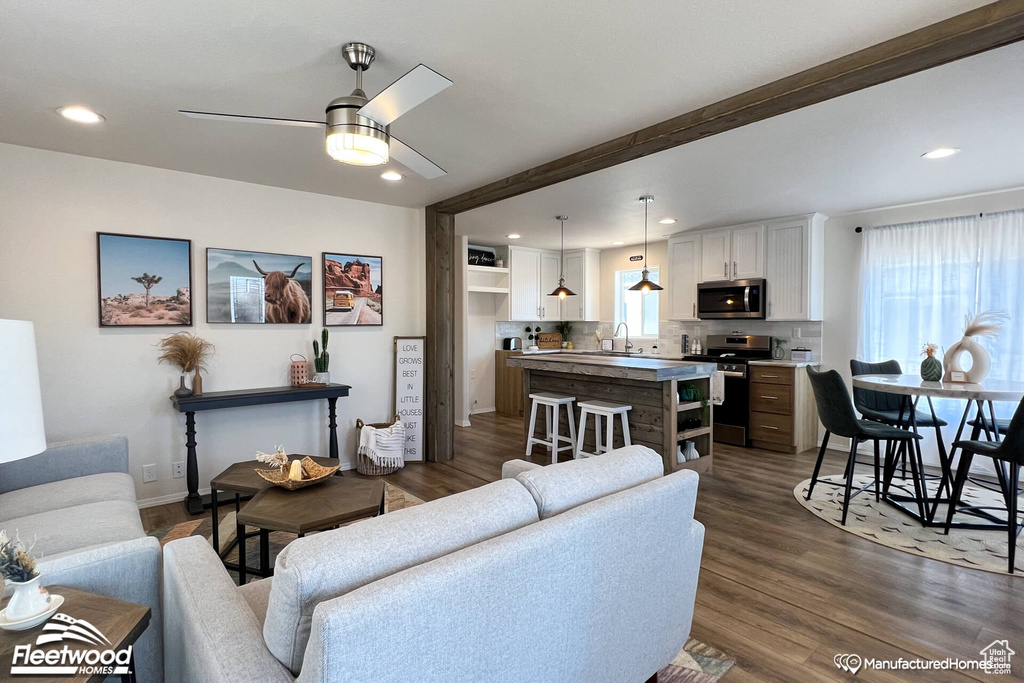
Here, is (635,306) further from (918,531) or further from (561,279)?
(918,531)

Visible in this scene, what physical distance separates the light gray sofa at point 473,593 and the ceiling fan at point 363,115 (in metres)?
1.42

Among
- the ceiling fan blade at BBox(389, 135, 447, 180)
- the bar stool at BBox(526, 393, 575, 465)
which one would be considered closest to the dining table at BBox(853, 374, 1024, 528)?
the bar stool at BBox(526, 393, 575, 465)

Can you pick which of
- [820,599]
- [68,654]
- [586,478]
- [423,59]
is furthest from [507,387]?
[68,654]

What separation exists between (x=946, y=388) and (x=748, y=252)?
2.93m

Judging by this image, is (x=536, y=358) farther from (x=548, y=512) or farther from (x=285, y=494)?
(x=548, y=512)

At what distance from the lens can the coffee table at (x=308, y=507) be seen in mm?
2025

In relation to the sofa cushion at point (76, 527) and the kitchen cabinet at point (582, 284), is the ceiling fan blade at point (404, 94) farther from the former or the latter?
the kitchen cabinet at point (582, 284)

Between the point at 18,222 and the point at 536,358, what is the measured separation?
397 centimetres

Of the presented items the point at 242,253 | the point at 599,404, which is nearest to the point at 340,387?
the point at 242,253

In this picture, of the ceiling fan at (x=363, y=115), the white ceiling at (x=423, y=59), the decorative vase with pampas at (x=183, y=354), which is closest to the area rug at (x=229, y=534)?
the decorative vase with pampas at (x=183, y=354)

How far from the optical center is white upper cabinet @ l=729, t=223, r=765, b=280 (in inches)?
214

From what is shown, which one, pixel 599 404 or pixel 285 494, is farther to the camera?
pixel 599 404

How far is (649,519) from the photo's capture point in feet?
5.03

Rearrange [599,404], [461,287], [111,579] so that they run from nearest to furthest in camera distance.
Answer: [111,579]
[599,404]
[461,287]
